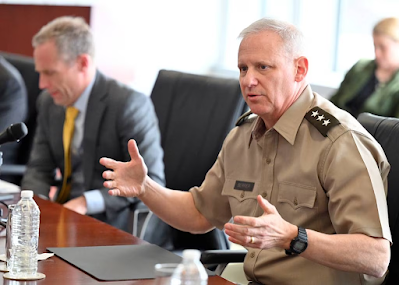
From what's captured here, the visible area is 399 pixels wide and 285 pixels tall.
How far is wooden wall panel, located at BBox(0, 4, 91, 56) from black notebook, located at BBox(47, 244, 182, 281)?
433 centimetres

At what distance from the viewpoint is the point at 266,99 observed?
206 cm

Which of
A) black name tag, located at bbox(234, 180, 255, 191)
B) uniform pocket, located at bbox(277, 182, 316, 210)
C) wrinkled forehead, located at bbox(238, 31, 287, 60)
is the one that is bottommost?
black name tag, located at bbox(234, 180, 255, 191)

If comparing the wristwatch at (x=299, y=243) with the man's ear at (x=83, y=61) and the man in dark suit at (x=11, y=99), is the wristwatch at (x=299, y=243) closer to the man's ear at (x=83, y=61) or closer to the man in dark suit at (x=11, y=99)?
the man's ear at (x=83, y=61)

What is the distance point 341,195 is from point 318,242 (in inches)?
5.7

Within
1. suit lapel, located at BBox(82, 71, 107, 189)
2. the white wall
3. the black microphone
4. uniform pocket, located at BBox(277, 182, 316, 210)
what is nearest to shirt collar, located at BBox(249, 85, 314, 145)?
uniform pocket, located at BBox(277, 182, 316, 210)

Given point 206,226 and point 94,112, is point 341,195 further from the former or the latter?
point 94,112

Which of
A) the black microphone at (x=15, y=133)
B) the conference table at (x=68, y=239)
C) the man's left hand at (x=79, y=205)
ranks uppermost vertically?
the black microphone at (x=15, y=133)

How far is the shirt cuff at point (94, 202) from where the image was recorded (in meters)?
2.95

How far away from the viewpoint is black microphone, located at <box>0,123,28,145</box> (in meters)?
1.96

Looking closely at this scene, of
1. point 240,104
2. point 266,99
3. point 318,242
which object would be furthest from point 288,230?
point 240,104

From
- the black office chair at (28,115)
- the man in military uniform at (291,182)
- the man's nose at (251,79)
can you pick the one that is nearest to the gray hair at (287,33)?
the man in military uniform at (291,182)

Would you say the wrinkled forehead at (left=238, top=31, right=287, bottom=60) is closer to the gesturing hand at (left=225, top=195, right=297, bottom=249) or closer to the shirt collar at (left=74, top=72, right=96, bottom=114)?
the gesturing hand at (left=225, top=195, right=297, bottom=249)

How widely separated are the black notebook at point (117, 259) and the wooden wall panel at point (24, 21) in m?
4.33

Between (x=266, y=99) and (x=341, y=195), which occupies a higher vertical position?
(x=266, y=99)
